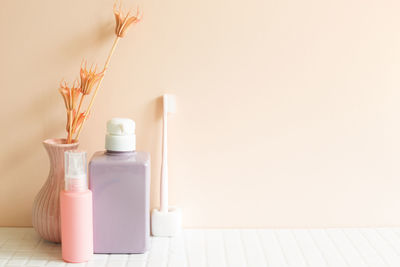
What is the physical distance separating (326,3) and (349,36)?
0.07 meters

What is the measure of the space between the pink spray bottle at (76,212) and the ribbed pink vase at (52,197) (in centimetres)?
5

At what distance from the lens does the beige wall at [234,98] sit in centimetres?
88

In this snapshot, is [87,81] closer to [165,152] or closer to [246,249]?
[165,152]

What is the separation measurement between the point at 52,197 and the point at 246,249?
0.32 meters

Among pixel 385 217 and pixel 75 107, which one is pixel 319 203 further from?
pixel 75 107

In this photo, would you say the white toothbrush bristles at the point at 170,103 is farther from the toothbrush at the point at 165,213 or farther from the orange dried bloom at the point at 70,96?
the orange dried bloom at the point at 70,96

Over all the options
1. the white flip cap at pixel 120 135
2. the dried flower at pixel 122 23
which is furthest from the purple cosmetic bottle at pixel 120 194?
the dried flower at pixel 122 23

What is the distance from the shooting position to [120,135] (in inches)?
32.0

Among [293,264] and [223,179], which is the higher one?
[223,179]

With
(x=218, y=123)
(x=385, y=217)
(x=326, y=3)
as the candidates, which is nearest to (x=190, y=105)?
(x=218, y=123)

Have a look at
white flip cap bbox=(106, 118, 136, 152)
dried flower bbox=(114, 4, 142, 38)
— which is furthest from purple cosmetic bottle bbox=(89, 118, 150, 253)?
dried flower bbox=(114, 4, 142, 38)

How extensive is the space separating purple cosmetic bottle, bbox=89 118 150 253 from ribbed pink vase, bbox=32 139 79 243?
0.06 m

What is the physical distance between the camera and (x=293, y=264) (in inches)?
30.8

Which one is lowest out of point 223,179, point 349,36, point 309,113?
point 223,179
